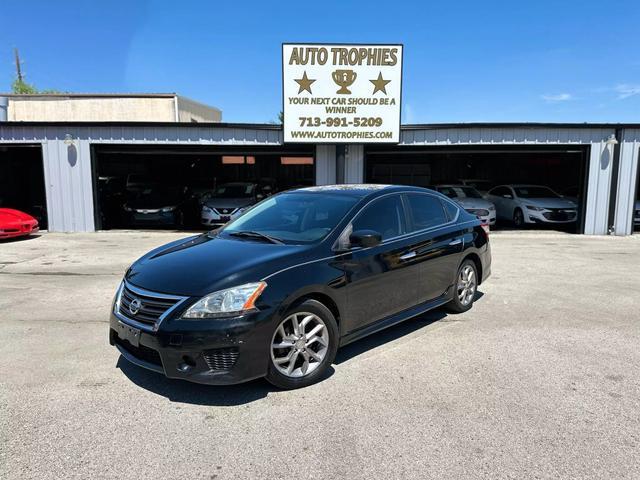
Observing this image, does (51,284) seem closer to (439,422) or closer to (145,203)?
(439,422)

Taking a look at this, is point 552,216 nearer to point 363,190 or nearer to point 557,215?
point 557,215

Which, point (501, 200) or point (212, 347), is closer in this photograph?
point (212, 347)

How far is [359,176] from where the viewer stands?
49.2 ft

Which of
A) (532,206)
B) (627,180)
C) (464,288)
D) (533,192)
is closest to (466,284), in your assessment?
(464,288)

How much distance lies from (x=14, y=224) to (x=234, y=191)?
6780 millimetres

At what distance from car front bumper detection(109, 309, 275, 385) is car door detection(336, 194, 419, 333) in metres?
0.96

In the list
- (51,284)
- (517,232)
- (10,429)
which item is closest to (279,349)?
(10,429)

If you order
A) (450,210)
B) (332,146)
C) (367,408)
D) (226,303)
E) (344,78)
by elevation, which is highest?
(344,78)

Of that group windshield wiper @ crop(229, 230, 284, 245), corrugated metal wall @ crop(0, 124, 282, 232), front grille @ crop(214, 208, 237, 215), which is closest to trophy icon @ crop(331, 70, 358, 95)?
corrugated metal wall @ crop(0, 124, 282, 232)

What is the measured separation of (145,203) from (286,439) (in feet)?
46.0

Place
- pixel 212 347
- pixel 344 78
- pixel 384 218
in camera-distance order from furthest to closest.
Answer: pixel 344 78 < pixel 384 218 < pixel 212 347

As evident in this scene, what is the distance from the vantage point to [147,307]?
3.58m

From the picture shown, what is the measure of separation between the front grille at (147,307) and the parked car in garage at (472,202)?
11753 mm

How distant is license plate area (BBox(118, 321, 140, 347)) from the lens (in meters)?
3.56
